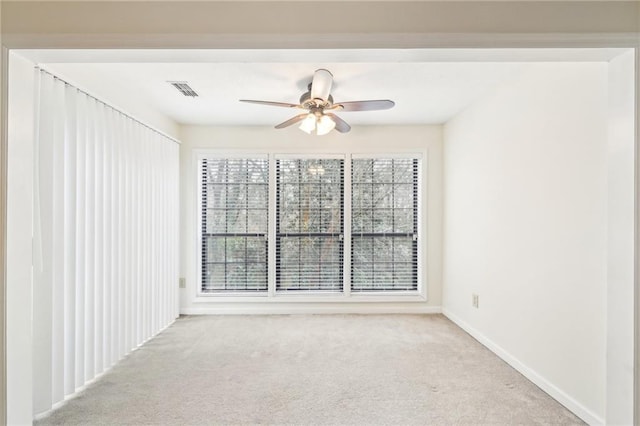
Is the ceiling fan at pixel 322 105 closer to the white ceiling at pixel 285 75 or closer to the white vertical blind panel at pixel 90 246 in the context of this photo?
the white ceiling at pixel 285 75

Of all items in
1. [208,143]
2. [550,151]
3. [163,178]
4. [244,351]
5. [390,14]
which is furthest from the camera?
[208,143]

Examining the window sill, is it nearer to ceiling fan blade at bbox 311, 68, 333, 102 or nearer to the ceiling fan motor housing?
the ceiling fan motor housing

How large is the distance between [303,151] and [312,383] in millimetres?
2967

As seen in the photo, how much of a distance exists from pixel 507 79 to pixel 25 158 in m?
3.57

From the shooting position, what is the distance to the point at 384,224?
4.89 metres

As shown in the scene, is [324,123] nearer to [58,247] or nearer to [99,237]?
[99,237]

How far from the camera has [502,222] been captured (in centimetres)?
329

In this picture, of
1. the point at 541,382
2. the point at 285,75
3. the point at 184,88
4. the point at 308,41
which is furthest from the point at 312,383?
the point at 184,88

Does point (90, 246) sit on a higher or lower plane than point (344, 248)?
higher

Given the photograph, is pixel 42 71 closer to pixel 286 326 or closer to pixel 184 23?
pixel 184 23

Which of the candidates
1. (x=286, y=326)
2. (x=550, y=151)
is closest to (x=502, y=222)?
(x=550, y=151)

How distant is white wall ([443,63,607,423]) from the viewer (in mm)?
2225

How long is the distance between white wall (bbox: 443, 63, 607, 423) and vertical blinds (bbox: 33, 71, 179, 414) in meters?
3.48

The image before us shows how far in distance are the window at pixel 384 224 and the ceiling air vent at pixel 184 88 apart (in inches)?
87.8
